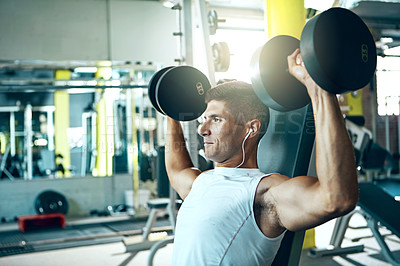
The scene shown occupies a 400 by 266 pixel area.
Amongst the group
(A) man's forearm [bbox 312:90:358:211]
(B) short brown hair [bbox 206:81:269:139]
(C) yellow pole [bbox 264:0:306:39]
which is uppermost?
(C) yellow pole [bbox 264:0:306:39]

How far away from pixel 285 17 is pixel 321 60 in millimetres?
2681

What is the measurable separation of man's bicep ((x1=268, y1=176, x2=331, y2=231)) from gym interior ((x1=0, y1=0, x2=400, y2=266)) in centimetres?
256

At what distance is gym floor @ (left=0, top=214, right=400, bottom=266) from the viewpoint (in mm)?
3303

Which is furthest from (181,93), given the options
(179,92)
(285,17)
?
(285,17)

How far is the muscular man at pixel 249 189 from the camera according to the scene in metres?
0.86

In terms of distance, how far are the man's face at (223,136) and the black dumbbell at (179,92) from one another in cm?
28

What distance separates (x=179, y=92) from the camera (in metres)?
1.54

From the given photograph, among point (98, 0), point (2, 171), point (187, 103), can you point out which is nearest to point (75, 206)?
Result: point (2, 171)

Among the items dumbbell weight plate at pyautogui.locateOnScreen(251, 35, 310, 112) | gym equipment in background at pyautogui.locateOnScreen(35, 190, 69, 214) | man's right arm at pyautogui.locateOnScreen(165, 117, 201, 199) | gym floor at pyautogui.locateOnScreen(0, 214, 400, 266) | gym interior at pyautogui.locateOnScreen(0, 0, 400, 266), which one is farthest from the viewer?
gym equipment in background at pyautogui.locateOnScreen(35, 190, 69, 214)

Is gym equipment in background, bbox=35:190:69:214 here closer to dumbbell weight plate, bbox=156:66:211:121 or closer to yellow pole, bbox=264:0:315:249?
yellow pole, bbox=264:0:315:249

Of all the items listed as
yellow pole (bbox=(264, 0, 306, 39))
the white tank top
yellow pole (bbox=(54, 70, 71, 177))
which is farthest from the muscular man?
yellow pole (bbox=(54, 70, 71, 177))

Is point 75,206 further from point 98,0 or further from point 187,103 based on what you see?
point 187,103

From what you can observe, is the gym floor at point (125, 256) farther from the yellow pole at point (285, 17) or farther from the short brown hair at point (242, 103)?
the short brown hair at point (242, 103)

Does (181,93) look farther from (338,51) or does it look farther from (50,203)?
(50,203)
